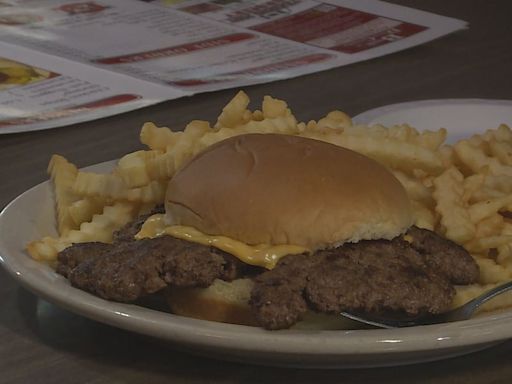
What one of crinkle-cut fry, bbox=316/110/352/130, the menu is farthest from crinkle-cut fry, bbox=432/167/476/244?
the menu

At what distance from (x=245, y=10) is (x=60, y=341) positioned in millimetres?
1220

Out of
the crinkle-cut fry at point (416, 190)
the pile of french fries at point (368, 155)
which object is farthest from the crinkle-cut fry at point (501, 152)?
the crinkle-cut fry at point (416, 190)

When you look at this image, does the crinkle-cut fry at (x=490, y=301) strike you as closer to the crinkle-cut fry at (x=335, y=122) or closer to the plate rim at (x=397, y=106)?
the crinkle-cut fry at (x=335, y=122)

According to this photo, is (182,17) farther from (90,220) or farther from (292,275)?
(292,275)

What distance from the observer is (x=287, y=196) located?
2.25 feet

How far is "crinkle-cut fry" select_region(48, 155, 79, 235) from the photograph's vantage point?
2.77 feet

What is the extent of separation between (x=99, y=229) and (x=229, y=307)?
18 cm

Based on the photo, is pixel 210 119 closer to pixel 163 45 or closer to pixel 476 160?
pixel 163 45

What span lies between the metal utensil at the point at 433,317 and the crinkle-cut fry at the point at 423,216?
0.29ft

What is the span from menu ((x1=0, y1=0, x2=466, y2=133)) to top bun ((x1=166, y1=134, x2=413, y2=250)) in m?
0.57

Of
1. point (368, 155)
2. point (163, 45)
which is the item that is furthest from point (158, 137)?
point (163, 45)

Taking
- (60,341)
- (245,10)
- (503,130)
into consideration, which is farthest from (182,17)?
(60,341)

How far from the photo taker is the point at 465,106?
1252 millimetres

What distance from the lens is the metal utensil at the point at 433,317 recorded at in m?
0.65
